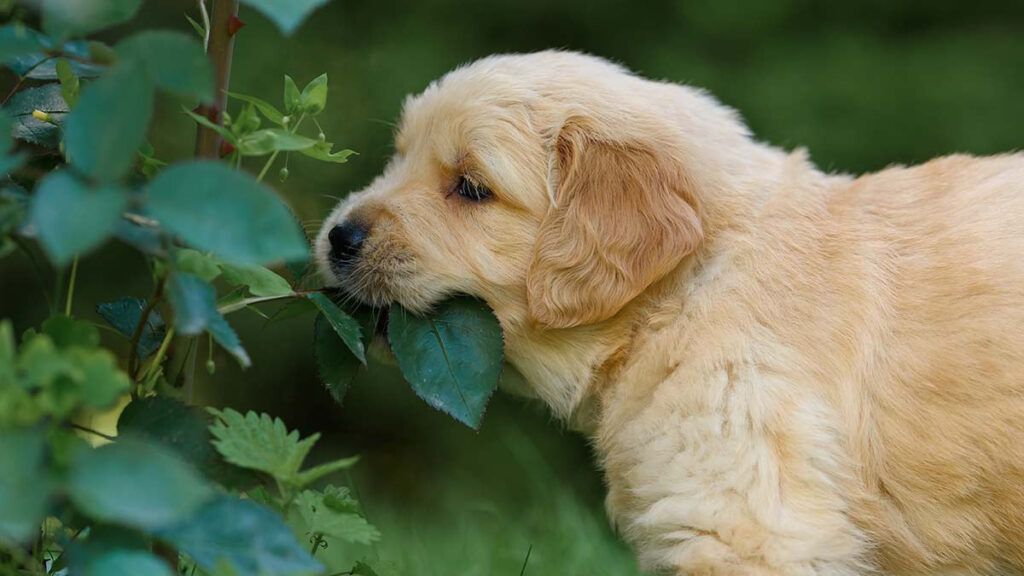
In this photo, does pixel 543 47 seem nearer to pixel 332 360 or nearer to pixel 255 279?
pixel 332 360

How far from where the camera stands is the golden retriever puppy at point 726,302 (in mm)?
2512

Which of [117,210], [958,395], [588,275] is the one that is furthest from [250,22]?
[117,210]

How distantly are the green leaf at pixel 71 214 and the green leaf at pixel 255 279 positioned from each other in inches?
24.6

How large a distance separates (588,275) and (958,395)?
92 cm

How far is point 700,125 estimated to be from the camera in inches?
121

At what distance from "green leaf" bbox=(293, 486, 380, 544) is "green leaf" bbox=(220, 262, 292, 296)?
15.2 inches

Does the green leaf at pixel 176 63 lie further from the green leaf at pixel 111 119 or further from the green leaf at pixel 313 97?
the green leaf at pixel 313 97

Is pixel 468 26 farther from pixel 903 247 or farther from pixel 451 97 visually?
pixel 903 247

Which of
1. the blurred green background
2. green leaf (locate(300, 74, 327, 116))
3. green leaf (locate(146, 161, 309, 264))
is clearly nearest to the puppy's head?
green leaf (locate(300, 74, 327, 116))

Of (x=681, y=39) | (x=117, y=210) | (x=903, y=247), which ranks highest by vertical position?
(x=117, y=210)

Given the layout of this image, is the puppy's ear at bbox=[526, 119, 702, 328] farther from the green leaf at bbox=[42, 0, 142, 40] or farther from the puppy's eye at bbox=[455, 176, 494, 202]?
the green leaf at bbox=[42, 0, 142, 40]

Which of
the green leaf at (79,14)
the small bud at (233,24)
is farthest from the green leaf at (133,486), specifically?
the small bud at (233,24)

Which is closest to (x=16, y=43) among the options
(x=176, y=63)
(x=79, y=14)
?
(x=79, y=14)

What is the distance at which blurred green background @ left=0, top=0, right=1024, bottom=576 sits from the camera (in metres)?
5.73
